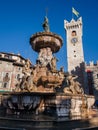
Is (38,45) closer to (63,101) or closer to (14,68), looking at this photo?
(63,101)

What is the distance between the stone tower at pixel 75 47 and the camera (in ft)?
160

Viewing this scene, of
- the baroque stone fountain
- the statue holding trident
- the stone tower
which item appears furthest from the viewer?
the stone tower

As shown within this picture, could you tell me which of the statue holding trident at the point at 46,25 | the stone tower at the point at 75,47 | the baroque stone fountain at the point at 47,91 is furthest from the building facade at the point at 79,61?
the baroque stone fountain at the point at 47,91

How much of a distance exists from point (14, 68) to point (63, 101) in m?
27.5

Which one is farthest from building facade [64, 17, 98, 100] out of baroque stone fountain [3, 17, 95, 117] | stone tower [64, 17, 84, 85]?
baroque stone fountain [3, 17, 95, 117]

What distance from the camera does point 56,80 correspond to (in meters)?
9.90

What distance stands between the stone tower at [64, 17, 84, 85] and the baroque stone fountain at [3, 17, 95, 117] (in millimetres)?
35948

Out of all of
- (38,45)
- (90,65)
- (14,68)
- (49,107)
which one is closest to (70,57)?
(90,65)

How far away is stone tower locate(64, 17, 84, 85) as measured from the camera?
48.8 meters

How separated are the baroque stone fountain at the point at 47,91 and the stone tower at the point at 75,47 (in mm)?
35948

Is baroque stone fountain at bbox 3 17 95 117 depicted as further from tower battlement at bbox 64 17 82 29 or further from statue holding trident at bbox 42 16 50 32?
tower battlement at bbox 64 17 82 29

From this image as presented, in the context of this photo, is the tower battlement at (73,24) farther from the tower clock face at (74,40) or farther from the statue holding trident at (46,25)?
the statue holding trident at (46,25)

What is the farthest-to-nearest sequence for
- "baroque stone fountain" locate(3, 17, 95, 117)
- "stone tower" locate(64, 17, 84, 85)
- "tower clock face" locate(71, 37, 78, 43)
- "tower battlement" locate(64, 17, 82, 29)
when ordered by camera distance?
"tower battlement" locate(64, 17, 82, 29) → "tower clock face" locate(71, 37, 78, 43) → "stone tower" locate(64, 17, 84, 85) → "baroque stone fountain" locate(3, 17, 95, 117)

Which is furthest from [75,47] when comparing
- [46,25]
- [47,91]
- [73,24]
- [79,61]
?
[47,91]
